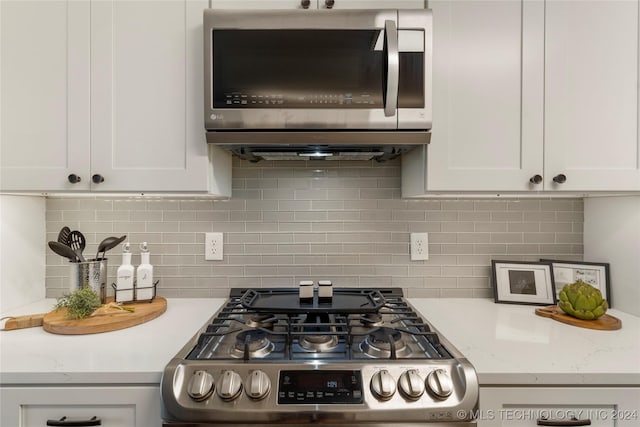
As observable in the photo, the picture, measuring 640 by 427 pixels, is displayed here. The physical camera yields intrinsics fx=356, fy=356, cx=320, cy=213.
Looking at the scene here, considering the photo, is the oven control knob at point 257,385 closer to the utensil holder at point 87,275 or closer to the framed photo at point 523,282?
the utensil holder at point 87,275

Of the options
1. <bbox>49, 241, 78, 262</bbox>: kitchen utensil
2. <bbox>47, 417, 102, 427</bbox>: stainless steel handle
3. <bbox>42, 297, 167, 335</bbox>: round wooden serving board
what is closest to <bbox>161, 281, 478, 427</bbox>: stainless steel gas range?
<bbox>47, 417, 102, 427</bbox>: stainless steel handle

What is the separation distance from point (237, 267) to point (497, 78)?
1314 mm

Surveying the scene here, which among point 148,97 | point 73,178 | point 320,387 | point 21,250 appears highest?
point 148,97

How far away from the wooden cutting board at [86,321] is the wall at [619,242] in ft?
6.13

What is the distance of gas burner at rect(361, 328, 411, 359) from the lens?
1.00 m

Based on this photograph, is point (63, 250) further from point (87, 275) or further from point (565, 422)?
point (565, 422)

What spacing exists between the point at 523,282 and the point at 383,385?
3.35 ft

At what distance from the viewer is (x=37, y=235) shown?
158 centimetres

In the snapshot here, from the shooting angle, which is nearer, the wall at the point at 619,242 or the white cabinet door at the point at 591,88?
the white cabinet door at the point at 591,88

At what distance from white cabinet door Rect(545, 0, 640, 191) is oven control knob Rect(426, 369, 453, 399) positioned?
2.75ft

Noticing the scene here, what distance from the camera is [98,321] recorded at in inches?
48.7

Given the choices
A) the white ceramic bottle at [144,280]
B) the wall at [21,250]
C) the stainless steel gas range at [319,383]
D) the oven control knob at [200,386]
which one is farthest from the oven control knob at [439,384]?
the wall at [21,250]

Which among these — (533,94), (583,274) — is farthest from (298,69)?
(583,274)

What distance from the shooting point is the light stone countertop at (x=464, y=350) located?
931 mm
